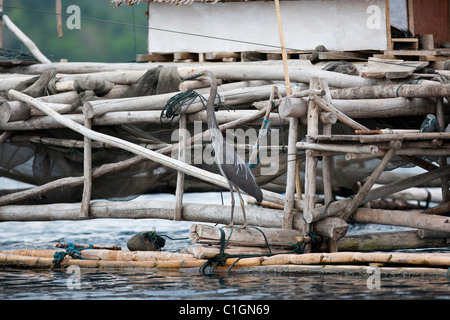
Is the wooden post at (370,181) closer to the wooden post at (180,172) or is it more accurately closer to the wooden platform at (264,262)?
the wooden platform at (264,262)

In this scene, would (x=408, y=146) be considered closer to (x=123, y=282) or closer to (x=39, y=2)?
(x=123, y=282)

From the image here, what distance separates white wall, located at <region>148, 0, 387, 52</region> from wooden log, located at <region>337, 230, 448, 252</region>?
3.33 meters

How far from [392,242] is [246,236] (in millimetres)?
2767

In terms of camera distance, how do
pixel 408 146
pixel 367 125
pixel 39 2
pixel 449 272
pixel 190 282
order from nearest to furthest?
pixel 449 272, pixel 190 282, pixel 408 146, pixel 367 125, pixel 39 2

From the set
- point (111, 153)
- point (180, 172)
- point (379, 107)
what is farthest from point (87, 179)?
point (379, 107)

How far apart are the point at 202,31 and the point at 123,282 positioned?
579 cm

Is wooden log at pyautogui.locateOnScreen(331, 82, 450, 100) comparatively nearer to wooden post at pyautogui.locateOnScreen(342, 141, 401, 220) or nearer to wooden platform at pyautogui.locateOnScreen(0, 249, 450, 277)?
wooden post at pyautogui.locateOnScreen(342, 141, 401, 220)

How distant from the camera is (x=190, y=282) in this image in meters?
9.77

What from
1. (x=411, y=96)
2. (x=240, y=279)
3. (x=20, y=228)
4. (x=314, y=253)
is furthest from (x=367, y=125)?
(x=20, y=228)

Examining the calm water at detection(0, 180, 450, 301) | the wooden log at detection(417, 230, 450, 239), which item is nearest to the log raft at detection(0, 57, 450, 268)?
the wooden log at detection(417, 230, 450, 239)

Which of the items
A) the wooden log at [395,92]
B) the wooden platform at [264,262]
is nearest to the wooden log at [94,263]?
the wooden platform at [264,262]

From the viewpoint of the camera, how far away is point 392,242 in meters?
12.0

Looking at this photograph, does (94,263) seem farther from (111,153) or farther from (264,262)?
(264,262)

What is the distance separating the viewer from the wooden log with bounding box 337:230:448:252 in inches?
469
